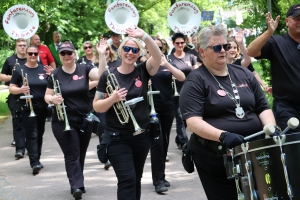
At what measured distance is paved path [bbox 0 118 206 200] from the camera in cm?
874

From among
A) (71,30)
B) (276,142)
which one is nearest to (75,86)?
(276,142)

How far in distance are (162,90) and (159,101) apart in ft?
0.76

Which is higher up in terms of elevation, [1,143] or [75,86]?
[75,86]

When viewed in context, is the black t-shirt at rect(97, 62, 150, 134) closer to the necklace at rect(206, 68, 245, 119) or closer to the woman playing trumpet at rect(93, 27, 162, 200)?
the woman playing trumpet at rect(93, 27, 162, 200)

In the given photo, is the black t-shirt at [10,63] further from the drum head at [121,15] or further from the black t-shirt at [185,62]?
the black t-shirt at [185,62]

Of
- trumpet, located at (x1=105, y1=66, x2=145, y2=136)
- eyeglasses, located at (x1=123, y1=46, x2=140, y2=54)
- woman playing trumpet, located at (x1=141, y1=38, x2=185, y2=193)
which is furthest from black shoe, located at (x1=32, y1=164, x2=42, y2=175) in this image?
eyeglasses, located at (x1=123, y1=46, x2=140, y2=54)

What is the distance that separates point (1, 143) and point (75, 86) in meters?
6.16

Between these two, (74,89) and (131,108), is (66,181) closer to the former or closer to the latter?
(74,89)

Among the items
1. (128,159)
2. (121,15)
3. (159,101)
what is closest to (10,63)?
(121,15)

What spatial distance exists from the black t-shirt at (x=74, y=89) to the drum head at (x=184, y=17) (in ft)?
18.1

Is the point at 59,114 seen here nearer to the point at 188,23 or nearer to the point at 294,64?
the point at 294,64

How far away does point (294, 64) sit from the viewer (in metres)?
6.59

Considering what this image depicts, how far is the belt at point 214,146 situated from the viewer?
5039 mm

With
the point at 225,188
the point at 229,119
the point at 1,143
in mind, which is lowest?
the point at 1,143
